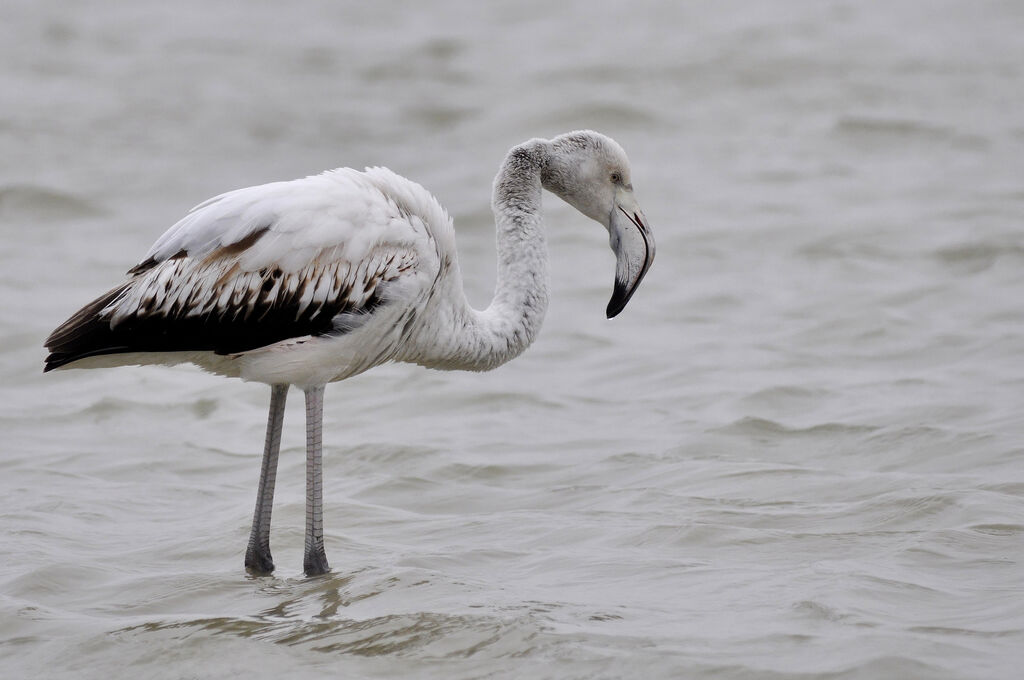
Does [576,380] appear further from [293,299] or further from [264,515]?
[293,299]

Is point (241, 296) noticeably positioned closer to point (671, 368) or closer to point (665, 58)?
point (671, 368)

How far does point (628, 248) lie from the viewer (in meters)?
7.87

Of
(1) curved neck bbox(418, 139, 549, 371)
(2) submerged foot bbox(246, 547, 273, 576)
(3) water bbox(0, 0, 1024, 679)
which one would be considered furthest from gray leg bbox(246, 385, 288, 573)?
(1) curved neck bbox(418, 139, 549, 371)

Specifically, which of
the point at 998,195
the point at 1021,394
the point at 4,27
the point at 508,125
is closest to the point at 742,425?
the point at 1021,394

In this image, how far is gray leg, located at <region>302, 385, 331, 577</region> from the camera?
712 centimetres

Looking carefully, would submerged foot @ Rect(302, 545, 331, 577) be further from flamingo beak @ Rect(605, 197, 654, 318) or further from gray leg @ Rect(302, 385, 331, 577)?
flamingo beak @ Rect(605, 197, 654, 318)

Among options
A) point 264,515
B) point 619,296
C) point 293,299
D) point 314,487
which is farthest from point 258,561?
point 619,296

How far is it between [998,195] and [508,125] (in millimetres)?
6044

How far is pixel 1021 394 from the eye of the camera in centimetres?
1034

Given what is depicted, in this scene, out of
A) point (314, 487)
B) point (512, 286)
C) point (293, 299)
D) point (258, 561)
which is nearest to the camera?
point (293, 299)

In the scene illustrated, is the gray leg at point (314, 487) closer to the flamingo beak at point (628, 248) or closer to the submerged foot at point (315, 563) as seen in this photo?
the submerged foot at point (315, 563)

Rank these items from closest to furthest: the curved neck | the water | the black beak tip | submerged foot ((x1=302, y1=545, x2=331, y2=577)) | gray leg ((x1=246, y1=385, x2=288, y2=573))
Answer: the water → submerged foot ((x1=302, y1=545, x2=331, y2=577)) → gray leg ((x1=246, y1=385, x2=288, y2=573)) → the curved neck → the black beak tip

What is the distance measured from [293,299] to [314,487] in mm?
924

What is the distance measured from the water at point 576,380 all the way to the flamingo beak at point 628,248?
1324 millimetres
